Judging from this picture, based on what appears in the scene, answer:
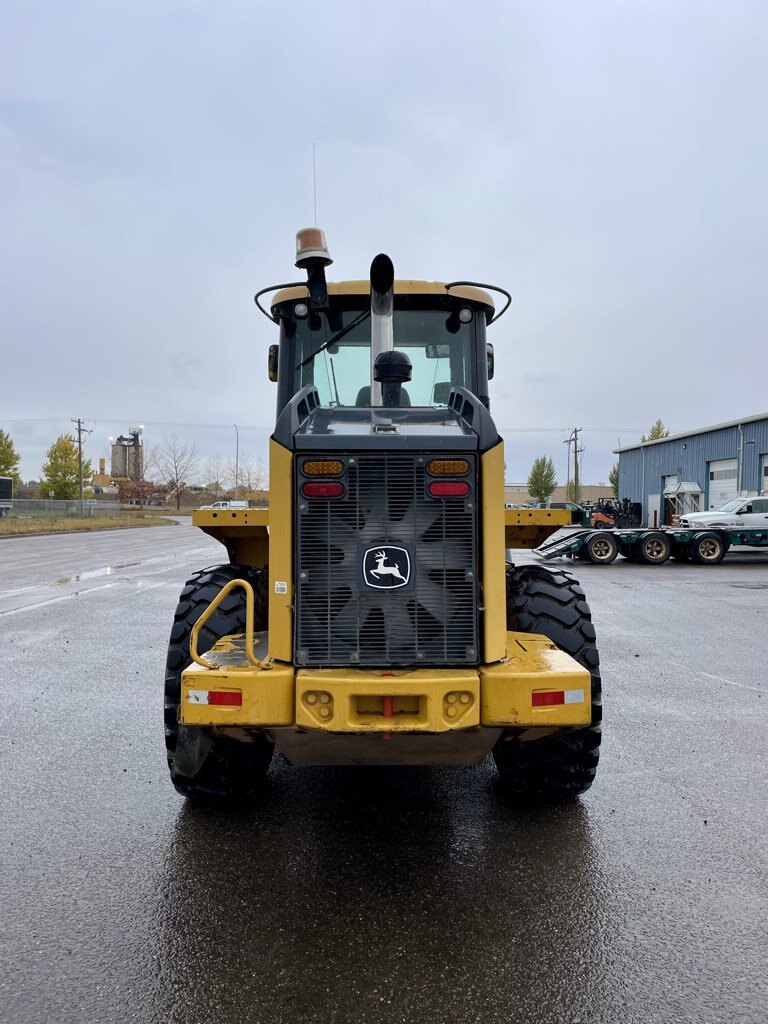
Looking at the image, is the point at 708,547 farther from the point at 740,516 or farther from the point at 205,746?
the point at 205,746

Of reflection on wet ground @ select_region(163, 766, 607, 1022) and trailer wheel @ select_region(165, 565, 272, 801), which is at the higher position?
trailer wheel @ select_region(165, 565, 272, 801)

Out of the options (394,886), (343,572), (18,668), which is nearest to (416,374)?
(343,572)

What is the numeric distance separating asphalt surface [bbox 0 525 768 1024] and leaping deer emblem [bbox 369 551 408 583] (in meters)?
1.24

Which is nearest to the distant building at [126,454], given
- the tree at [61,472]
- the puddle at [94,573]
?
the tree at [61,472]

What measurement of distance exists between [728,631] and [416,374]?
7.06 m

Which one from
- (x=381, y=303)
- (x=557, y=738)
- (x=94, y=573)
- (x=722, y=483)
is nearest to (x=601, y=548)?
(x=94, y=573)

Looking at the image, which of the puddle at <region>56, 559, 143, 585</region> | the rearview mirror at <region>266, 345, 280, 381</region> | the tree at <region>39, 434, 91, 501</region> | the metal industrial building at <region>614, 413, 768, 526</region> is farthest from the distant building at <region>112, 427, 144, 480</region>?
the rearview mirror at <region>266, 345, 280, 381</region>

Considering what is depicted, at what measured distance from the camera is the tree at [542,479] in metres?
83.0

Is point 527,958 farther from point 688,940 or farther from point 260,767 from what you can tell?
point 260,767

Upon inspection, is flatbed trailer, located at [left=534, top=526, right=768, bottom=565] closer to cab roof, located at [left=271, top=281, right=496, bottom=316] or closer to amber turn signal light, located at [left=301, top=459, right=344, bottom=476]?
cab roof, located at [left=271, top=281, right=496, bottom=316]

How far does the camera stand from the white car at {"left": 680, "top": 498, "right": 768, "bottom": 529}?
22797 millimetres

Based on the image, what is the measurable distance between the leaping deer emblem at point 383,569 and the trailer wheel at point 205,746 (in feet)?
3.54

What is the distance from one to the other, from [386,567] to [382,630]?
0.88ft

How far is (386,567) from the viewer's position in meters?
3.23
